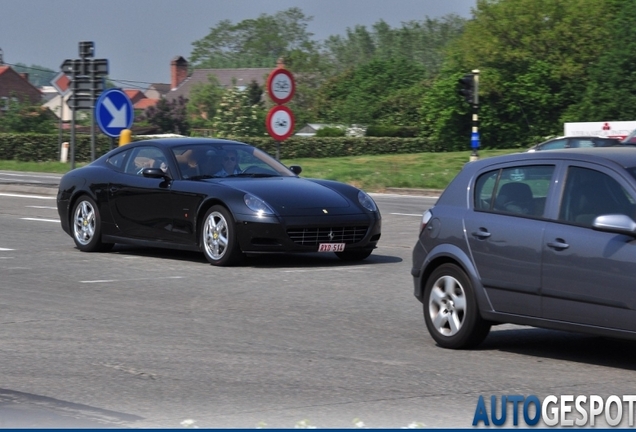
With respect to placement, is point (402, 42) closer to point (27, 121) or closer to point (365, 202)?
point (27, 121)

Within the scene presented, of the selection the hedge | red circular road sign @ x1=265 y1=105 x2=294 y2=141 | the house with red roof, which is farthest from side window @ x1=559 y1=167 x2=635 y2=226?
the house with red roof

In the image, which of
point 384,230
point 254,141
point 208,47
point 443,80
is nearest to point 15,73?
point 208,47

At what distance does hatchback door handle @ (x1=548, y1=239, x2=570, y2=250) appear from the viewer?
736cm

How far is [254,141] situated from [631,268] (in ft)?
203

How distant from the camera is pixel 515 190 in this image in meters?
7.98

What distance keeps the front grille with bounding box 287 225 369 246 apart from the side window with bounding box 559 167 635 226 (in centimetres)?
547

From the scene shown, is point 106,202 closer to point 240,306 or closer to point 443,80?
point 240,306

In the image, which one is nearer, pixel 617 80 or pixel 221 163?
pixel 221 163

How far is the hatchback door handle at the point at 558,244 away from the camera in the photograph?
7359 millimetres

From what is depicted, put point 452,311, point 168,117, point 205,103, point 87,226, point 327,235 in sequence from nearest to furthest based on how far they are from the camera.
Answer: point 452,311 → point 327,235 → point 87,226 → point 168,117 → point 205,103

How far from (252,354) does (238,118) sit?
91001 mm

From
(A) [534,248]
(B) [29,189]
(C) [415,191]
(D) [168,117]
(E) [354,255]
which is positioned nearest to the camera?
(A) [534,248]

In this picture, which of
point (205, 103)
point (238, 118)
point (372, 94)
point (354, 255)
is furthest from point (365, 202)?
point (205, 103)

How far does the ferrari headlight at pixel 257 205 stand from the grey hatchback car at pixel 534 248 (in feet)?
13.8
